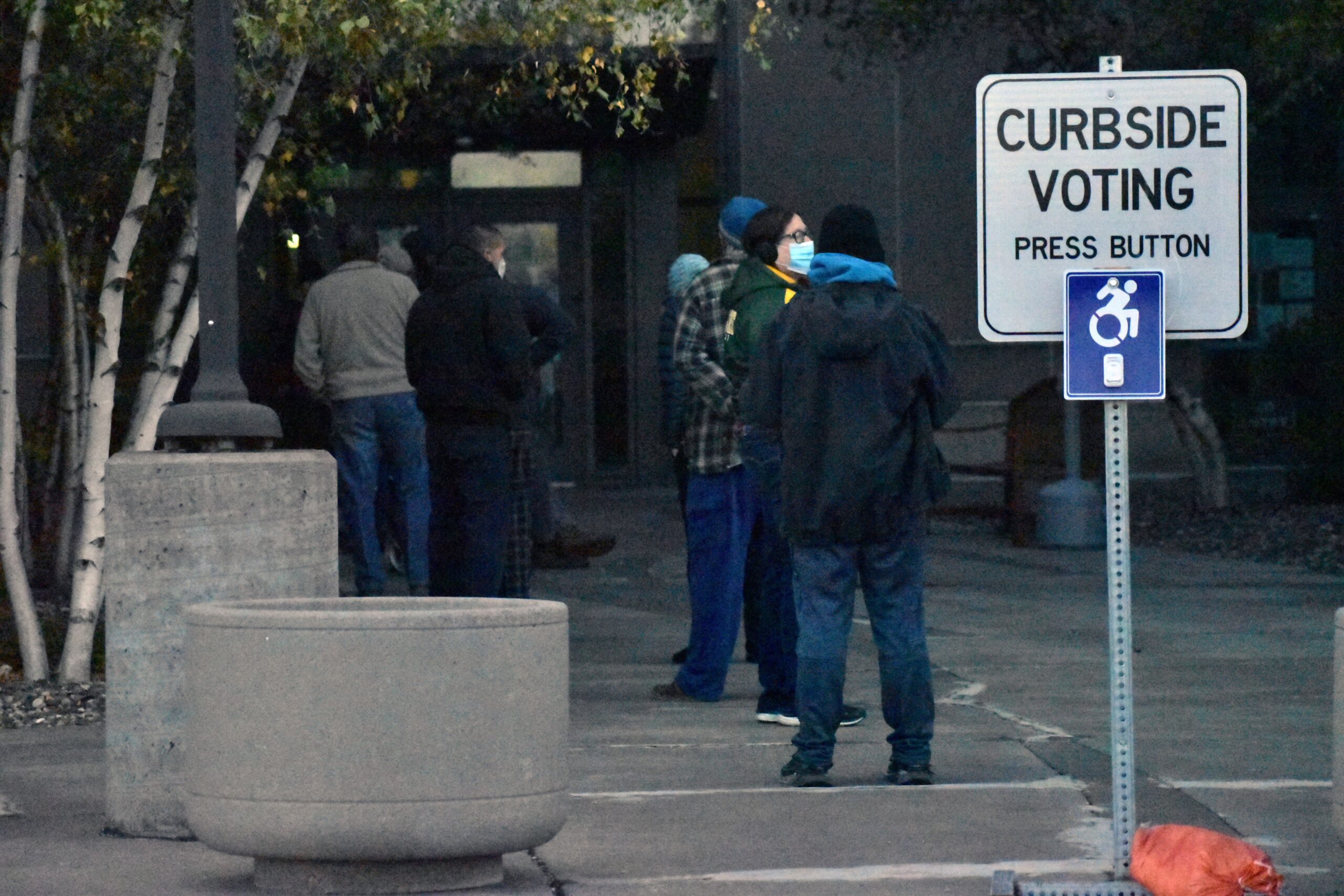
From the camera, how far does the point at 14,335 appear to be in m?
8.26

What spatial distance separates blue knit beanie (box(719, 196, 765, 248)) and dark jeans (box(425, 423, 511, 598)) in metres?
1.36

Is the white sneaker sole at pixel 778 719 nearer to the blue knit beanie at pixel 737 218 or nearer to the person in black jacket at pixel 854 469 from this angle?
the person in black jacket at pixel 854 469

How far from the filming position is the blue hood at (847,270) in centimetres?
657

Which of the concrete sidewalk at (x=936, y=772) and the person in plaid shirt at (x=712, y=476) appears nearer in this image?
the concrete sidewalk at (x=936, y=772)

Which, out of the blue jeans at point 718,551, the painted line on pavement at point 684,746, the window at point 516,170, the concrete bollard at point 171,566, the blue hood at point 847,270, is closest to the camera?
the concrete bollard at point 171,566

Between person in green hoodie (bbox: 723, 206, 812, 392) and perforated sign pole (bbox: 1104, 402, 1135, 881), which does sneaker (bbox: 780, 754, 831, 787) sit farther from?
person in green hoodie (bbox: 723, 206, 812, 392)

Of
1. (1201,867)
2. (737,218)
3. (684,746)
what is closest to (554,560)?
(737,218)

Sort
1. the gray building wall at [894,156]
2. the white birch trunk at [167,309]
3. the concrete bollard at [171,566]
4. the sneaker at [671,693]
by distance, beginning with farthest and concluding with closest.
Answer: the gray building wall at [894,156] < the white birch trunk at [167,309] < the sneaker at [671,693] < the concrete bollard at [171,566]

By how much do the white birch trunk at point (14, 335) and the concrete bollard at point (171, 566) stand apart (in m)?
2.64

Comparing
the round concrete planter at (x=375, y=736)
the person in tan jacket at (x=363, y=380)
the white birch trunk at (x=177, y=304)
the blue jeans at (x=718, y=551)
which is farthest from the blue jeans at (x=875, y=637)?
the person in tan jacket at (x=363, y=380)

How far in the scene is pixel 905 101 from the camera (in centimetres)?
1872

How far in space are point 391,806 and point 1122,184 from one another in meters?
2.37

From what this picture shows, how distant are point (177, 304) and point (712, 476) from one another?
8.05ft

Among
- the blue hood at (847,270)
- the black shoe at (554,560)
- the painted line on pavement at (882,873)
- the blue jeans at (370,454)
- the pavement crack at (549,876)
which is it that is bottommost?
the pavement crack at (549,876)
